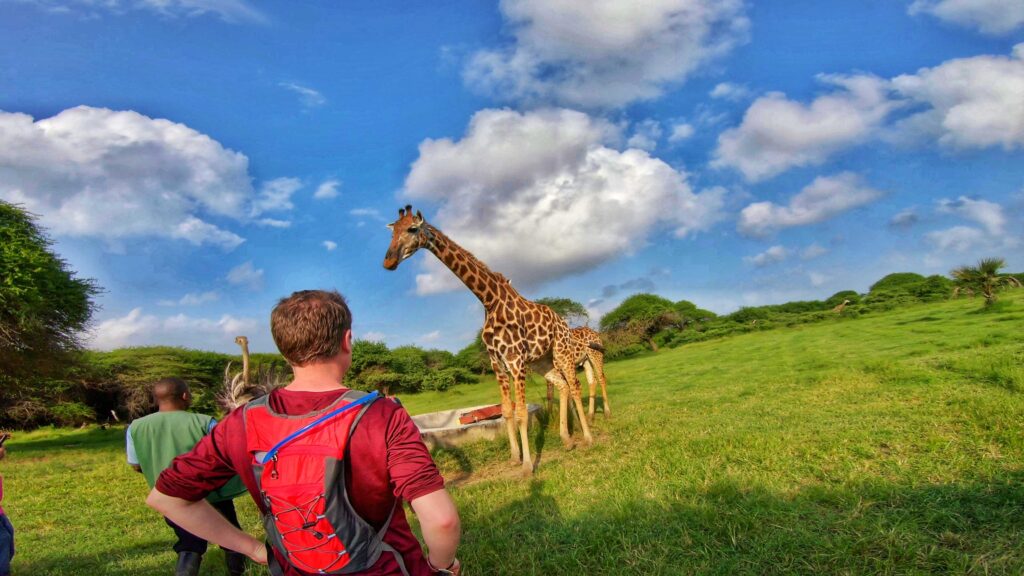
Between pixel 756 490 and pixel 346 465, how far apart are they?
4617mm

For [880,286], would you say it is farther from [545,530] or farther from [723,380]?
[545,530]

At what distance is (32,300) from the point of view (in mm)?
19172

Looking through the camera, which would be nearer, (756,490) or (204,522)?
(204,522)

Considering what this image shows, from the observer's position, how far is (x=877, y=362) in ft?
36.9

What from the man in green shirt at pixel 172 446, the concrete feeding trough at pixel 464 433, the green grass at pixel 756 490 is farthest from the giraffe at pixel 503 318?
the man in green shirt at pixel 172 446

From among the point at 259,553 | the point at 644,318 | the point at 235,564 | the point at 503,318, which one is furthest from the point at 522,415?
the point at 644,318

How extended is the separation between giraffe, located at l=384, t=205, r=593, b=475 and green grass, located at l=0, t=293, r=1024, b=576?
972 millimetres

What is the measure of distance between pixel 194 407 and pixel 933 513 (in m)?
33.3

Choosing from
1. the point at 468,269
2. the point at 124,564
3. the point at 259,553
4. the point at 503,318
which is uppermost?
the point at 468,269

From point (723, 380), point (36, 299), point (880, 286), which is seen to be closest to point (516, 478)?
point (723, 380)

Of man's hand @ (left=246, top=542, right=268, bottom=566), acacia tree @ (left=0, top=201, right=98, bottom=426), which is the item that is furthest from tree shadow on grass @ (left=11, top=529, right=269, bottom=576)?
acacia tree @ (left=0, top=201, right=98, bottom=426)

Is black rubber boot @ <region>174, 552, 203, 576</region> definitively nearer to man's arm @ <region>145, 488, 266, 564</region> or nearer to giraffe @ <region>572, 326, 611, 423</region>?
man's arm @ <region>145, 488, 266, 564</region>

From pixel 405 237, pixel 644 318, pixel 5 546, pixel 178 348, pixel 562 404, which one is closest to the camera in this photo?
pixel 5 546

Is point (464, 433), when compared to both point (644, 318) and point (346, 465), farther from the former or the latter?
point (644, 318)
